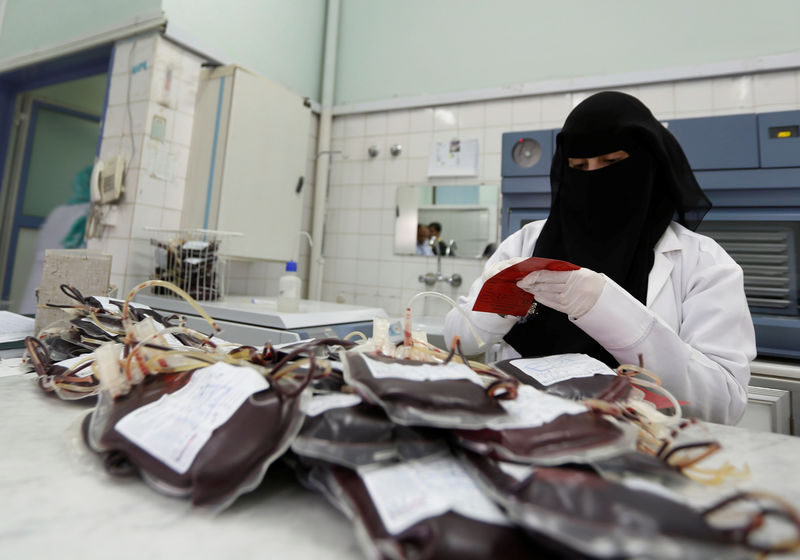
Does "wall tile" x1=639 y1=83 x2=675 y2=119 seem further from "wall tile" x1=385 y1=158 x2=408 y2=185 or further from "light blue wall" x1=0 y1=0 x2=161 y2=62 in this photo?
"light blue wall" x1=0 y1=0 x2=161 y2=62

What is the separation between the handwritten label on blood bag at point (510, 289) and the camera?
0.74m

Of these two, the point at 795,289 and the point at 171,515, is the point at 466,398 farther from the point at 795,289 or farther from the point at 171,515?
the point at 795,289

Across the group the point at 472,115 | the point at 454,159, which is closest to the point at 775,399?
the point at 454,159

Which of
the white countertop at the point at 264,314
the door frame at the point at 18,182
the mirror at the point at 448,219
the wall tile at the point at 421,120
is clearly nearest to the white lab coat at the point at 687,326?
the white countertop at the point at 264,314

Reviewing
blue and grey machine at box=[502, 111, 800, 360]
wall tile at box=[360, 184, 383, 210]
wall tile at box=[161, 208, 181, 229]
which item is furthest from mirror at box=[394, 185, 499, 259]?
wall tile at box=[161, 208, 181, 229]

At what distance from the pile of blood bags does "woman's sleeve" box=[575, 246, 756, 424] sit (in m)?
0.35

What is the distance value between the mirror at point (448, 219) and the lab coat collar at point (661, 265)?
145 cm

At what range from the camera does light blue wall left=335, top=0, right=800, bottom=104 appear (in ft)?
7.12

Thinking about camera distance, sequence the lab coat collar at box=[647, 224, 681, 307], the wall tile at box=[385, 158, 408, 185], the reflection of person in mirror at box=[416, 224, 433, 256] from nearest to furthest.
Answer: the lab coat collar at box=[647, 224, 681, 307], the reflection of person in mirror at box=[416, 224, 433, 256], the wall tile at box=[385, 158, 408, 185]

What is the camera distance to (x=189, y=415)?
15.8 inches

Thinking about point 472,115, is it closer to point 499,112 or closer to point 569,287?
point 499,112

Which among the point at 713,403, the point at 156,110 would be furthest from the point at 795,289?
the point at 156,110

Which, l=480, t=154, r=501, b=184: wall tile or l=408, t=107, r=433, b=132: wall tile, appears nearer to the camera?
l=480, t=154, r=501, b=184: wall tile

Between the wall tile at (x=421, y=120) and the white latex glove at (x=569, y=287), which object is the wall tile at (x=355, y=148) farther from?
the white latex glove at (x=569, y=287)
